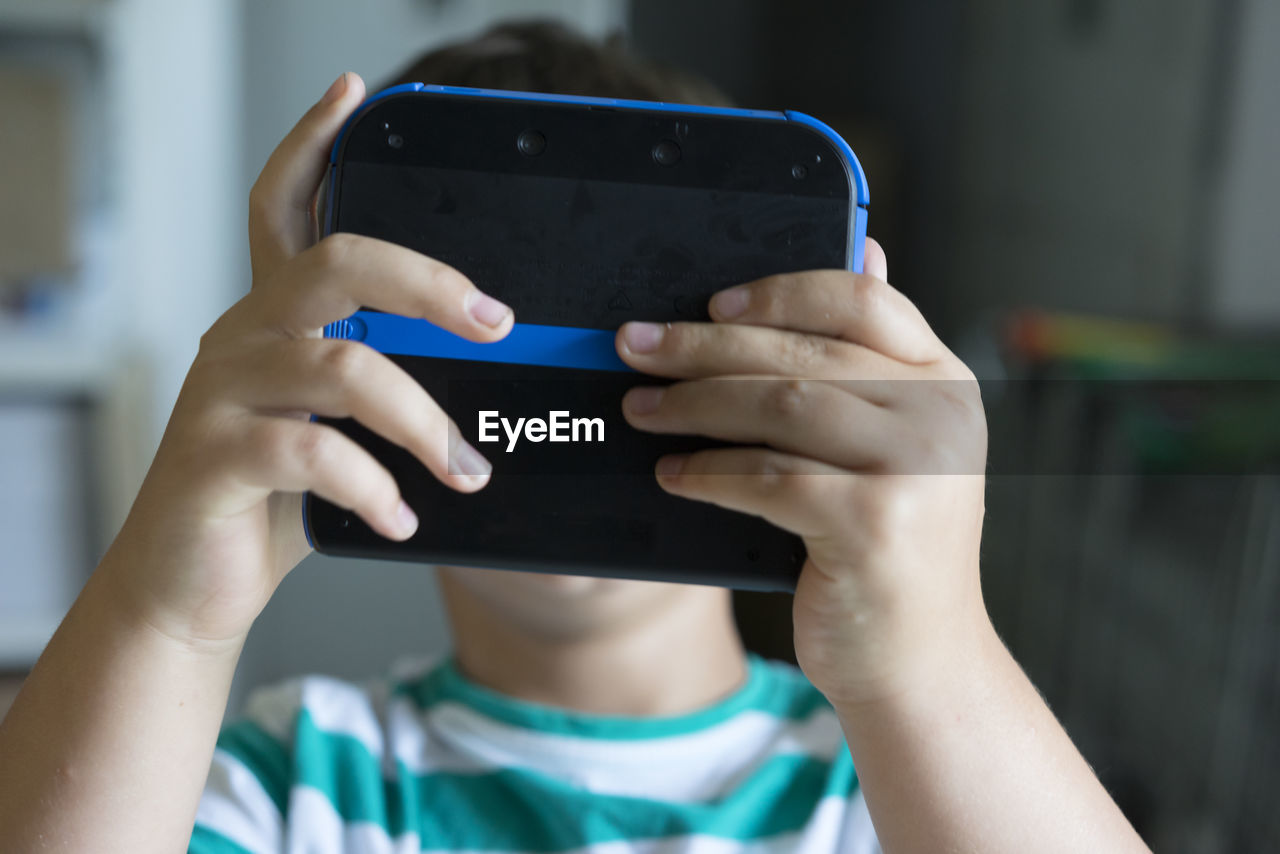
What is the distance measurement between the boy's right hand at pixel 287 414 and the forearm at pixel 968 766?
0.19 meters

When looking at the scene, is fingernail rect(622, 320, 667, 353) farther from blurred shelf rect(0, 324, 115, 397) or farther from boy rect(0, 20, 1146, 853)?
blurred shelf rect(0, 324, 115, 397)

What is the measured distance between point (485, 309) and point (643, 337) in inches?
2.2

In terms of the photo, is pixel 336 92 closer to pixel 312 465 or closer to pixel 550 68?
pixel 312 465

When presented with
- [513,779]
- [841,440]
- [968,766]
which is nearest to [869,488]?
[841,440]

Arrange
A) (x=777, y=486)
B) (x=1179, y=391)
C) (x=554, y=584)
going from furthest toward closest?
(x=1179, y=391), (x=554, y=584), (x=777, y=486)

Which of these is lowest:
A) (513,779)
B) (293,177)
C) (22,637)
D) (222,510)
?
(22,637)

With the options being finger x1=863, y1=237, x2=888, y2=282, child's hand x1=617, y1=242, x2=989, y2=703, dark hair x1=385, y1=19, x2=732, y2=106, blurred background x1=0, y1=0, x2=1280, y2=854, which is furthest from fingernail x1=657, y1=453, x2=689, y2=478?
blurred background x1=0, y1=0, x2=1280, y2=854

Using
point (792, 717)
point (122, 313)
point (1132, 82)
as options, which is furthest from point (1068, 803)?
point (1132, 82)

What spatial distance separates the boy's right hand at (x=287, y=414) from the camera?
37 cm

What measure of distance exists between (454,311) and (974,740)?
255mm

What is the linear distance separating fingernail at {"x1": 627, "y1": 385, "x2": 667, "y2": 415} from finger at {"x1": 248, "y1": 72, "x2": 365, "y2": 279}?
0.15 meters

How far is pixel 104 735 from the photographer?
0.42 metres

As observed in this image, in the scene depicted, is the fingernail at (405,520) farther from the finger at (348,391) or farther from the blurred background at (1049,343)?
the blurred background at (1049,343)

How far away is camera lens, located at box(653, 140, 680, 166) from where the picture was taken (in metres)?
0.40
